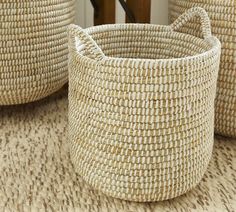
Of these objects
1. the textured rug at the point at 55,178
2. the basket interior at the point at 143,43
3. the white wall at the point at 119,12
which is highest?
the basket interior at the point at 143,43

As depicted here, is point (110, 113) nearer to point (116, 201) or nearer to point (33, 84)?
point (116, 201)

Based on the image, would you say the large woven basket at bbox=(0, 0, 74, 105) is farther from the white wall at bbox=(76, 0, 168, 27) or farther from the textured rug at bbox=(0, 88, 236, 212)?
the white wall at bbox=(76, 0, 168, 27)

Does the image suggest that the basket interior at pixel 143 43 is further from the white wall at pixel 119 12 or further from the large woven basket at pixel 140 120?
the white wall at pixel 119 12

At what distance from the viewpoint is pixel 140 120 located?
699 mm

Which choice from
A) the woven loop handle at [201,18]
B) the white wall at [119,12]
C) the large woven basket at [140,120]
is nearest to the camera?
the large woven basket at [140,120]

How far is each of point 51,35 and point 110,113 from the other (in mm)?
342

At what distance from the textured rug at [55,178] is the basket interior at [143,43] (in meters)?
0.21

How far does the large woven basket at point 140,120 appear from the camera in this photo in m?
0.69

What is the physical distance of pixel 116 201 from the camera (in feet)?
2.52

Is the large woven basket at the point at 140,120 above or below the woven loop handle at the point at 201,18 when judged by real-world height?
below

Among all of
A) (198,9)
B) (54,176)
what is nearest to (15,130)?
(54,176)

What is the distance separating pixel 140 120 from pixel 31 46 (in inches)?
14.4

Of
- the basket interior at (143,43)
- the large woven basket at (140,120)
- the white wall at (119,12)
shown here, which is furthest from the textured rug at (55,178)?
the white wall at (119,12)

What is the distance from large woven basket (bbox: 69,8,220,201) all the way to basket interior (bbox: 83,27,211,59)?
146 mm
